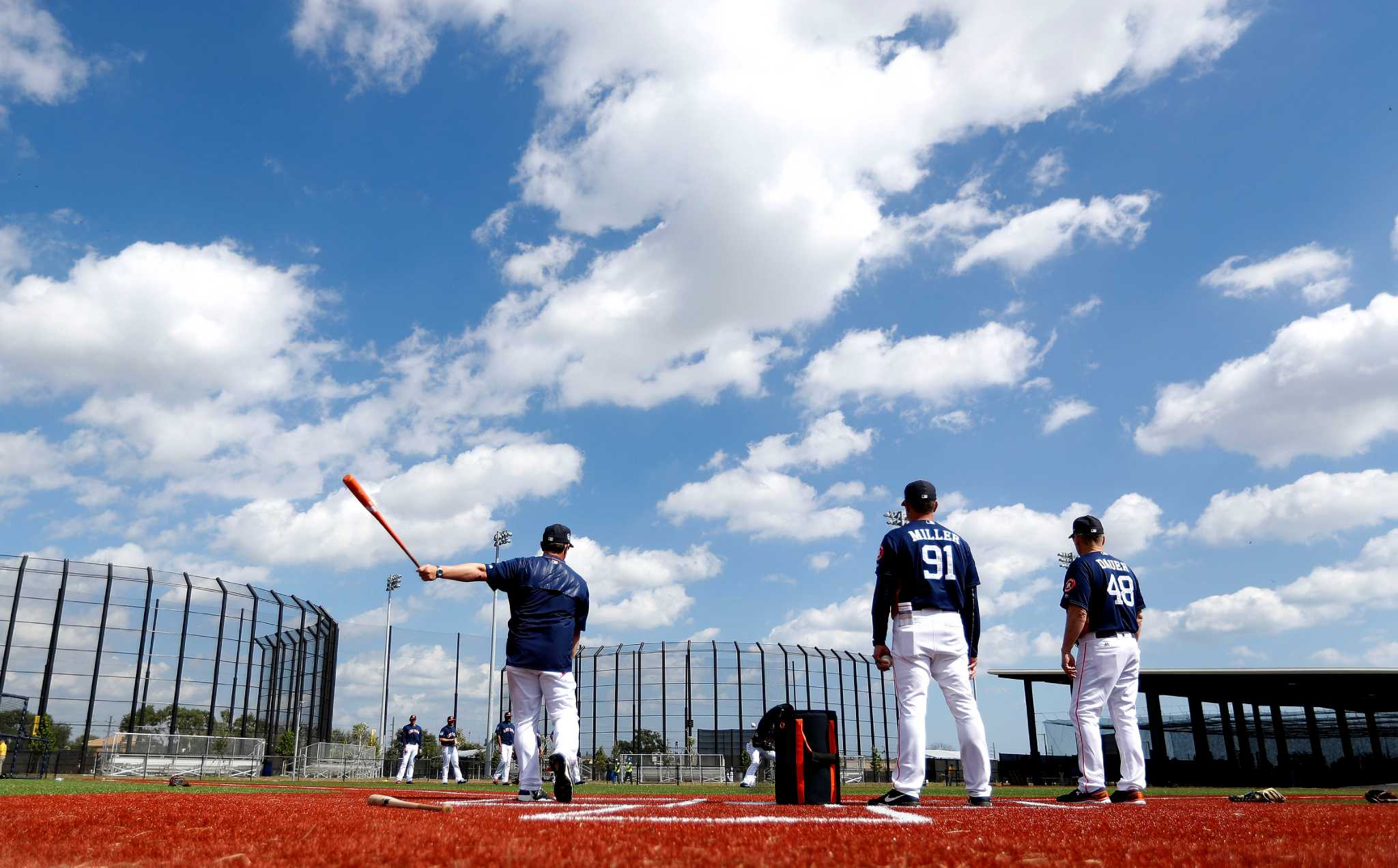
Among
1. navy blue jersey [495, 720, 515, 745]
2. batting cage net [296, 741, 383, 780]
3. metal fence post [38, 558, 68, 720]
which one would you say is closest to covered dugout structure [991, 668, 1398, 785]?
navy blue jersey [495, 720, 515, 745]

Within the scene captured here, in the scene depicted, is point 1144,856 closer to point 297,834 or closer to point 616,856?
point 616,856

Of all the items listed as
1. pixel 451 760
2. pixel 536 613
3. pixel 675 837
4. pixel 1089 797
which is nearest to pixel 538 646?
pixel 536 613

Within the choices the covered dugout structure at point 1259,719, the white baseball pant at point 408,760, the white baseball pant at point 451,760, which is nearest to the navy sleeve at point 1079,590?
the white baseball pant at point 408,760

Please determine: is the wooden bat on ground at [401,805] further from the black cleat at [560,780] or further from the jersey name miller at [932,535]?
the jersey name miller at [932,535]

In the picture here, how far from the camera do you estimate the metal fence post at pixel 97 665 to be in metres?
30.1

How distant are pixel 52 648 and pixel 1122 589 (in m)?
36.3

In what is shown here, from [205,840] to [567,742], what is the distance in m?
3.44

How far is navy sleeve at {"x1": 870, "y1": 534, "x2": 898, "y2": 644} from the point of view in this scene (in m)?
5.41

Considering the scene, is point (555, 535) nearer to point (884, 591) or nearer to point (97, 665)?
point (884, 591)

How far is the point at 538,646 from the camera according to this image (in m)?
6.08

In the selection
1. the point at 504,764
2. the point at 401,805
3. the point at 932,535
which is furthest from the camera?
the point at 504,764

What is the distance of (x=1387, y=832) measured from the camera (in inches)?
124

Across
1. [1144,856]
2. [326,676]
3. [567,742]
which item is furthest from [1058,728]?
[1144,856]

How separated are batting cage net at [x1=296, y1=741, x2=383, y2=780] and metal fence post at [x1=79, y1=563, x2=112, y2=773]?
662 cm
